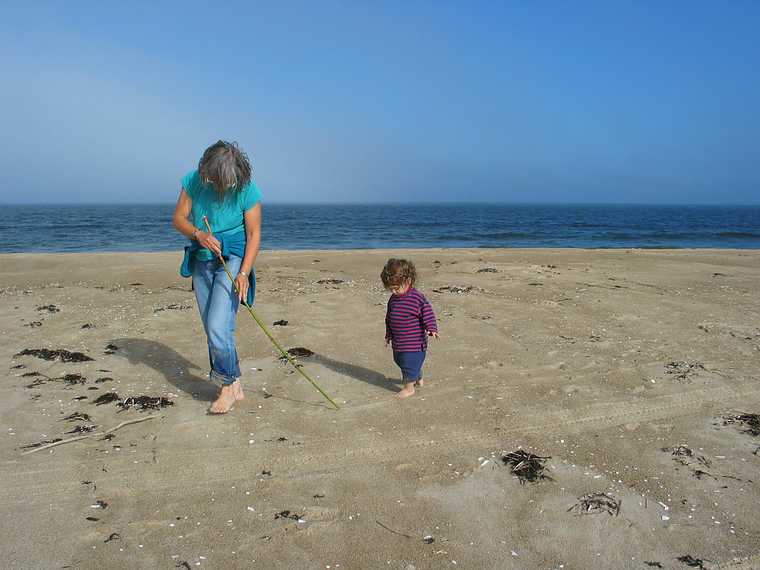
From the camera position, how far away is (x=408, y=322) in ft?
17.5

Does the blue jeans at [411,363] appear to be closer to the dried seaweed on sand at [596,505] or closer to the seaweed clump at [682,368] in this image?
the dried seaweed on sand at [596,505]

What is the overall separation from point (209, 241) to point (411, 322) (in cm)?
186

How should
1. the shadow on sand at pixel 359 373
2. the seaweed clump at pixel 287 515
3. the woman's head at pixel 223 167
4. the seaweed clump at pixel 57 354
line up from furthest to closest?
the seaweed clump at pixel 57 354 < the shadow on sand at pixel 359 373 < the woman's head at pixel 223 167 < the seaweed clump at pixel 287 515

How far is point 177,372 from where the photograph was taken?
19.6ft

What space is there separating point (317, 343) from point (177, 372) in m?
1.66

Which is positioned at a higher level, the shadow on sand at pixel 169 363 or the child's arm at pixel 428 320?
the child's arm at pixel 428 320

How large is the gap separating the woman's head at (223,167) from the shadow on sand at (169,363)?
1.92 metres

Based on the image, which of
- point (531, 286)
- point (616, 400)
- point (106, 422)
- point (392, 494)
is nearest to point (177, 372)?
point (106, 422)

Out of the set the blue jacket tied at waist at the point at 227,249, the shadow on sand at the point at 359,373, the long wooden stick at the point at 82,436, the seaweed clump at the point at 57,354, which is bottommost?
the long wooden stick at the point at 82,436

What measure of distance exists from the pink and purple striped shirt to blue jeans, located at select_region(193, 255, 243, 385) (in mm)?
1379

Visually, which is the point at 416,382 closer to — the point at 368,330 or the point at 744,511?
the point at 368,330

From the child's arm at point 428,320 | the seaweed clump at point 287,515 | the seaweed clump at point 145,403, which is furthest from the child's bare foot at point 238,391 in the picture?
the seaweed clump at point 287,515

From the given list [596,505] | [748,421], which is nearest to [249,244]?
[596,505]

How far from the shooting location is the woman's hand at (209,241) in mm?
4488
